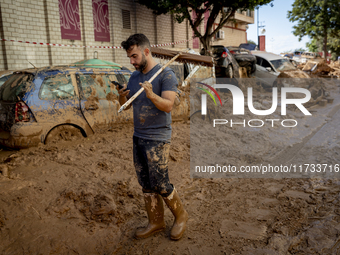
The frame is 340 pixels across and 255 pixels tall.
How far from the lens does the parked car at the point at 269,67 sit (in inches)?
601

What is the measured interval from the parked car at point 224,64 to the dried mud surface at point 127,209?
28.4 ft

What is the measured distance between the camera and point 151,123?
3.08 meters

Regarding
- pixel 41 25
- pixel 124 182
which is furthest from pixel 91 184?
pixel 41 25

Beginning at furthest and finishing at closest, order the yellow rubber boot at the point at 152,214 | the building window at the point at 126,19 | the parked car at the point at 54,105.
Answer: the building window at the point at 126,19 < the parked car at the point at 54,105 < the yellow rubber boot at the point at 152,214

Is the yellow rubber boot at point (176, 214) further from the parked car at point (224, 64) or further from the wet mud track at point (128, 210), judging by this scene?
the parked car at point (224, 64)

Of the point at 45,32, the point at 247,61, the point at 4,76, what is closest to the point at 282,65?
the point at 247,61

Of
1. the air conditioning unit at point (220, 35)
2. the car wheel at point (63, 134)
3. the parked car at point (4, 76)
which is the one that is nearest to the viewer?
the car wheel at point (63, 134)

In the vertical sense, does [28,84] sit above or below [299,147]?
above

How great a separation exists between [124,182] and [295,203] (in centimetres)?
249

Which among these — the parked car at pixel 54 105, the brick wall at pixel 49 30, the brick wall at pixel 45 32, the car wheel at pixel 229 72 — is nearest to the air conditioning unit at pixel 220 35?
the brick wall at pixel 49 30

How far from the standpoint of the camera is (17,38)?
463 inches

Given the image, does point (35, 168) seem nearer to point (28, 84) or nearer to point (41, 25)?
point (28, 84)

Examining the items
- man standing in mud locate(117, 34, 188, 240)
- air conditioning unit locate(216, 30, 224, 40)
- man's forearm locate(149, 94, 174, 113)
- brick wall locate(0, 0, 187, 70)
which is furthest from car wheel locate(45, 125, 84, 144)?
air conditioning unit locate(216, 30, 224, 40)

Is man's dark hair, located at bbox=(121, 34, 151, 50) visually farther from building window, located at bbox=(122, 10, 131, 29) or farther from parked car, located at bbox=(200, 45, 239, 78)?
building window, located at bbox=(122, 10, 131, 29)
